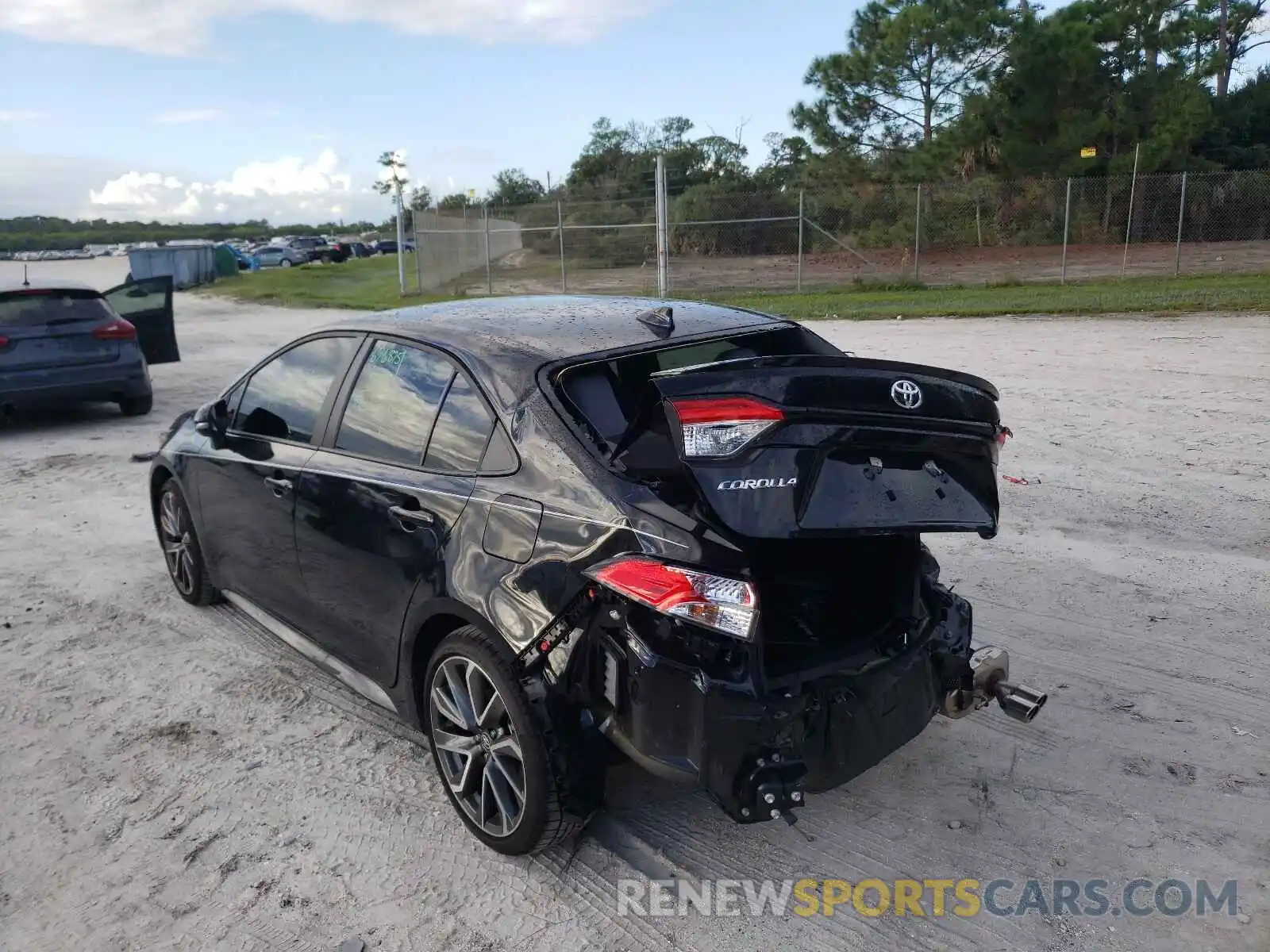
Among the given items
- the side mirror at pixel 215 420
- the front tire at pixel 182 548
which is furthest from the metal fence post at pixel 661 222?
the side mirror at pixel 215 420

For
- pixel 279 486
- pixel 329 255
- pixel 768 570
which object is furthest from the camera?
pixel 329 255

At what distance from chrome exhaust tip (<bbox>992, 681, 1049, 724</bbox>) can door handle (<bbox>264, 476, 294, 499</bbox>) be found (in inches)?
108

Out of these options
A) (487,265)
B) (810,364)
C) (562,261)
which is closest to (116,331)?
(810,364)

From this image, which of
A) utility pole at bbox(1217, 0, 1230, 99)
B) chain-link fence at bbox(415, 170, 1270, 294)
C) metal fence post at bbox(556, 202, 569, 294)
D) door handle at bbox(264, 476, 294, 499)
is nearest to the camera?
door handle at bbox(264, 476, 294, 499)

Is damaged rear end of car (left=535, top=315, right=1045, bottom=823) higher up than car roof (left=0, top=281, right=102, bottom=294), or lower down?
lower down

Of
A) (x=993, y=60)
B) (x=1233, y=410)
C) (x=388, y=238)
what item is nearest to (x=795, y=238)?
(x=993, y=60)

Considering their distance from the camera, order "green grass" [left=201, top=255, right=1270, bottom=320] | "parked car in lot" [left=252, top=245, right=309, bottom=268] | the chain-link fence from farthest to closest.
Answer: "parked car in lot" [left=252, top=245, right=309, bottom=268], the chain-link fence, "green grass" [left=201, top=255, right=1270, bottom=320]

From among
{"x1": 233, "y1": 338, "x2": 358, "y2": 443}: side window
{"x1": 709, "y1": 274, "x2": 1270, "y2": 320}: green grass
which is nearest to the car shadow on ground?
{"x1": 233, "y1": 338, "x2": 358, "y2": 443}: side window

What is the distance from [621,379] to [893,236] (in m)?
24.4

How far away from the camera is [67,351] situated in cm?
988

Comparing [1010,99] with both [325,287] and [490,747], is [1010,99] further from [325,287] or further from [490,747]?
[490,747]

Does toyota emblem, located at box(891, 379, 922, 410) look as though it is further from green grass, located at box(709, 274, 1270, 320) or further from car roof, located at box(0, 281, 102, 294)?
green grass, located at box(709, 274, 1270, 320)

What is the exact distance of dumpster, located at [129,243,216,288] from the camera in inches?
1347

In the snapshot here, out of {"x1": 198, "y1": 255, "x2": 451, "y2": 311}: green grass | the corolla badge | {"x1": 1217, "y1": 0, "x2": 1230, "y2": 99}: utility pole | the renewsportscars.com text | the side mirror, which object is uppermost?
{"x1": 1217, "y1": 0, "x2": 1230, "y2": 99}: utility pole
